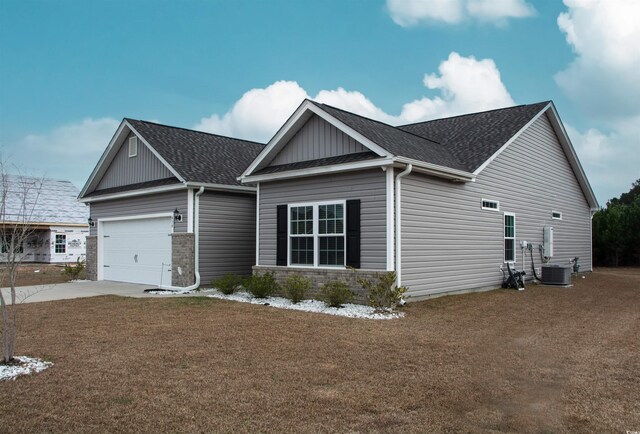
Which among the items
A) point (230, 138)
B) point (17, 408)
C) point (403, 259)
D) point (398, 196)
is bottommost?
point (17, 408)

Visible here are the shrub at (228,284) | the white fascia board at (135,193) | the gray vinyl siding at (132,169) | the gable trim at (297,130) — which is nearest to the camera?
the gable trim at (297,130)

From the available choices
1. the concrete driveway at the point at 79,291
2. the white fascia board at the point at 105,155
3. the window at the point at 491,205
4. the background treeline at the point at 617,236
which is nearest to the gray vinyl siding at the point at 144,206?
the white fascia board at the point at 105,155

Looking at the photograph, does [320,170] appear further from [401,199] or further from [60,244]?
[60,244]

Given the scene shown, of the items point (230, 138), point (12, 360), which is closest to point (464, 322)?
point (12, 360)

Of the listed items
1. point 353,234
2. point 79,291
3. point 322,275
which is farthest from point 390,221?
point 79,291

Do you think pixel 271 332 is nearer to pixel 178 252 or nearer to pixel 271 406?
pixel 271 406

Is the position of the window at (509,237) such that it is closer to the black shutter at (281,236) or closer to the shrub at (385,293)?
the shrub at (385,293)

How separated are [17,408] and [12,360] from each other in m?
1.73

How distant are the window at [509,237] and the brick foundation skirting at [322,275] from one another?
634cm

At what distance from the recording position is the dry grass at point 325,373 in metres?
4.55

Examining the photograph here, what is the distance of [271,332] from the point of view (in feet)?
28.0

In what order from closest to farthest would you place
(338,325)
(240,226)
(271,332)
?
(271,332), (338,325), (240,226)

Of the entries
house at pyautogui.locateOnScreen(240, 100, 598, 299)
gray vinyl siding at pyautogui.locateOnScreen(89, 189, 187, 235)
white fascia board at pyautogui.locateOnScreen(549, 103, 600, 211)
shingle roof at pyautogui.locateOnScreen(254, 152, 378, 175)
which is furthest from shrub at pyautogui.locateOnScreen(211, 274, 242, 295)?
white fascia board at pyautogui.locateOnScreen(549, 103, 600, 211)

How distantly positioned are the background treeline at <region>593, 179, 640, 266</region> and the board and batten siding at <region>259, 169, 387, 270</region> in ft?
69.0
